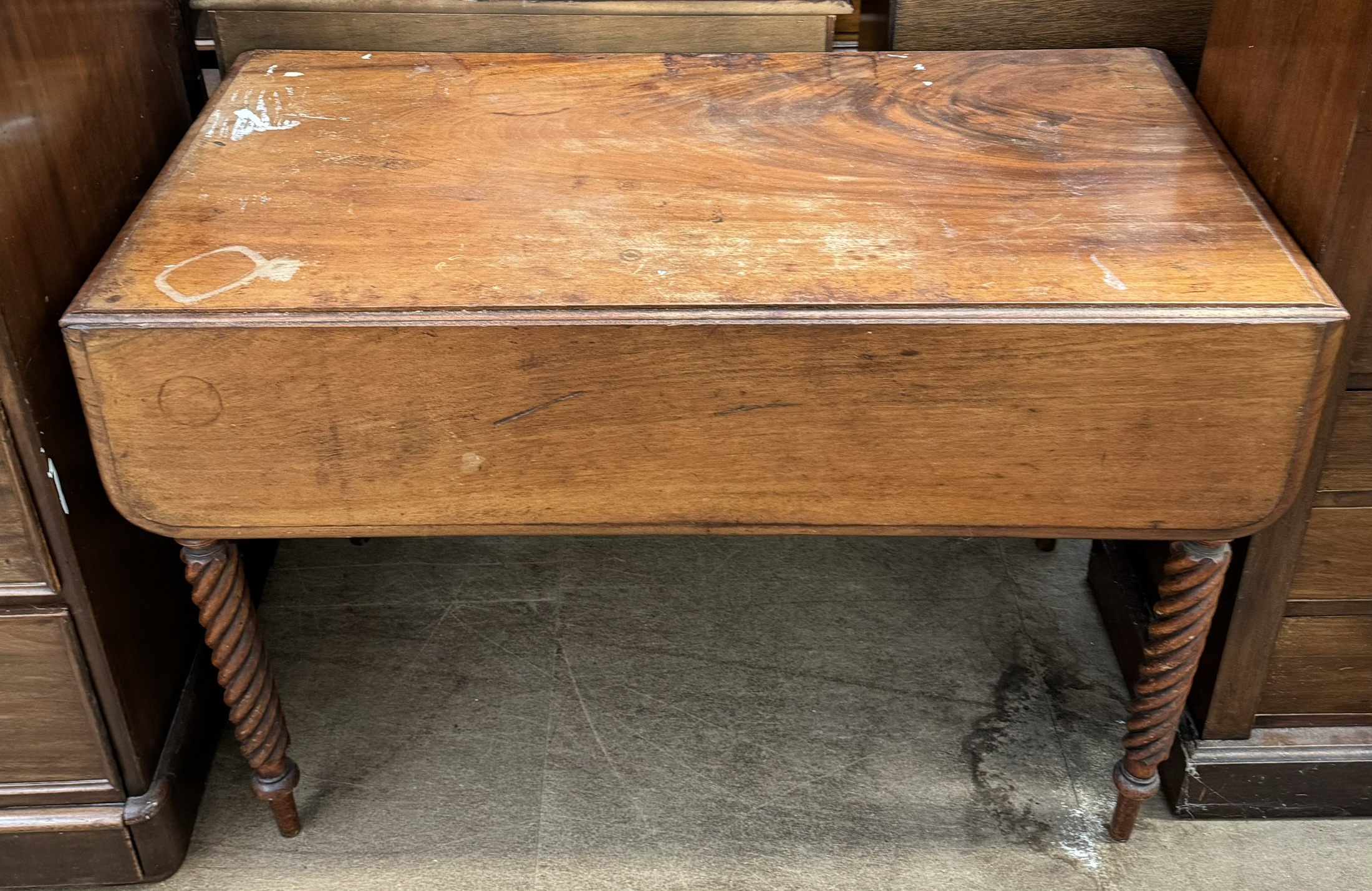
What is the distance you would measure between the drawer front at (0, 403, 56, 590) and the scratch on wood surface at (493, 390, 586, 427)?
45 centimetres

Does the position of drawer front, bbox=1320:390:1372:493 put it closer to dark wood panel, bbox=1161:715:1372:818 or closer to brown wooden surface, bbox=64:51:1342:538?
brown wooden surface, bbox=64:51:1342:538

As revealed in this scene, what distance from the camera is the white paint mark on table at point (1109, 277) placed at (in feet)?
3.72

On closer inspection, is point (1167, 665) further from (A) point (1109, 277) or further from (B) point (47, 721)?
(B) point (47, 721)

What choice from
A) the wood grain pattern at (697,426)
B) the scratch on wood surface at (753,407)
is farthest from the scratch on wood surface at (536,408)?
the scratch on wood surface at (753,407)

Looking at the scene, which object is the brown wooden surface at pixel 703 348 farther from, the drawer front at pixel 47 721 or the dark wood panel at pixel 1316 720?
the dark wood panel at pixel 1316 720

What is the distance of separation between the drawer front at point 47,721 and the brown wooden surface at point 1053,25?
120 centimetres

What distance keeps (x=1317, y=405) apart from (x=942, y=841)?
25.9 inches

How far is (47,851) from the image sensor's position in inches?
55.8

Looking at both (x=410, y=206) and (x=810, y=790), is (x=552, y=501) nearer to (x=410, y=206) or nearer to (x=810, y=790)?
(x=410, y=206)

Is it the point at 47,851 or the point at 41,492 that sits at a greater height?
the point at 41,492

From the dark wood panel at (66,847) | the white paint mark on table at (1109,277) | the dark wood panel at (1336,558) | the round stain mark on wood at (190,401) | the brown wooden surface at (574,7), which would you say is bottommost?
the dark wood panel at (66,847)

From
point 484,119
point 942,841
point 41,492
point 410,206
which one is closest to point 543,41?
point 484,119

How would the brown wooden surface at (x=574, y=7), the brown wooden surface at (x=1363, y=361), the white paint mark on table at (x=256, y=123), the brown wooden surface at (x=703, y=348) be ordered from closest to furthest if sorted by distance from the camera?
1. the brown wooden surface at (x=703, y=348)
2. the brown wooden surface at (x=1363, y=361)
3. the white paint mark on table at (x=256, y=123)
4. the brown wooden surface at (x=574, y=7)

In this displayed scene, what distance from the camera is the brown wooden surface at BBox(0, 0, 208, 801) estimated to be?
1163mm
